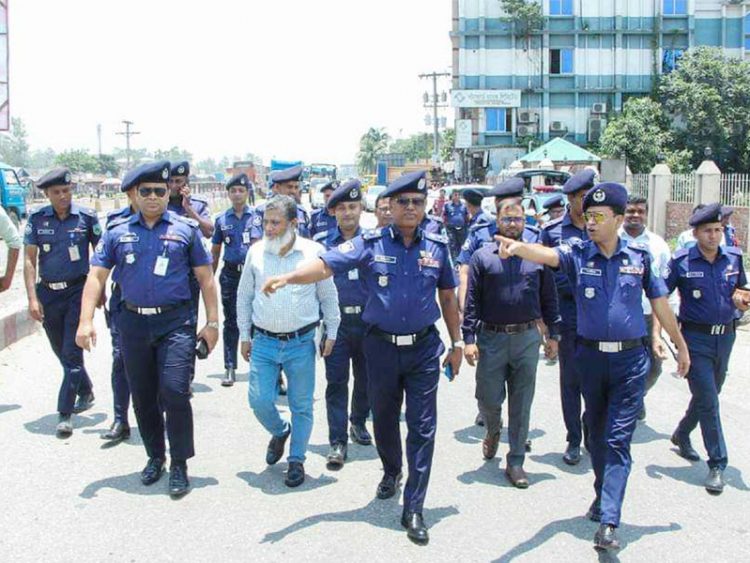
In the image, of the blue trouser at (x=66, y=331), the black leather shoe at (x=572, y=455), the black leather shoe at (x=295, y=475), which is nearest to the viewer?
the black leather shoe at (x=295, y=475)

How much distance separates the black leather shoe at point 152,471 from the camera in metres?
5.26

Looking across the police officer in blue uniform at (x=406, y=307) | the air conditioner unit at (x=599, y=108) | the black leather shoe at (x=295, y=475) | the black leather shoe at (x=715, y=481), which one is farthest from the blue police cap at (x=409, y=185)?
the air conditioner unit at (x=599, y=108)

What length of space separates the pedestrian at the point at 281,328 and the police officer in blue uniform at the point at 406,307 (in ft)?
2.21

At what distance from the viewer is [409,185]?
4.70 metres

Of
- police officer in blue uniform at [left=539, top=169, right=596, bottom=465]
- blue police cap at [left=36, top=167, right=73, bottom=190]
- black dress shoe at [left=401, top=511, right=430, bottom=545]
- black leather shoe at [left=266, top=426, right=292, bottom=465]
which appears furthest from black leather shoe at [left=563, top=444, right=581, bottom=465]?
blue police cap at [left=36, top=167, right=73, bottom=190]

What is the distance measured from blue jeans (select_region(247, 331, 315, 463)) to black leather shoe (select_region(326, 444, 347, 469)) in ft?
1.08

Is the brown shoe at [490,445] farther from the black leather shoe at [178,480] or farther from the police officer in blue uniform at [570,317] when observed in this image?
the black leather shoe at [178,480]

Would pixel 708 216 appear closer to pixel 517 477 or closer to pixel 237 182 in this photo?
pixel 517 477

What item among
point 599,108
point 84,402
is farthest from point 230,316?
point 599,108

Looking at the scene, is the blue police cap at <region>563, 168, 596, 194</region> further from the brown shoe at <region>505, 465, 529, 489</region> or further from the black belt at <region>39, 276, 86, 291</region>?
the black belt at <region>39, 276, 86, 291</region>

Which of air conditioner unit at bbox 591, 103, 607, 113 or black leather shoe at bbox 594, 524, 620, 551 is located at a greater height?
air conditioner unit at bbox 591, 103, 607, 113

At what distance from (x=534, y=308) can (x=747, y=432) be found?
7.70 feet

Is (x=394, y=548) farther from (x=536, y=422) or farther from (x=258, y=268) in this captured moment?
(x=536, y=422)

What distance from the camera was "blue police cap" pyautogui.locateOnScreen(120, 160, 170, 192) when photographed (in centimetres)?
516
